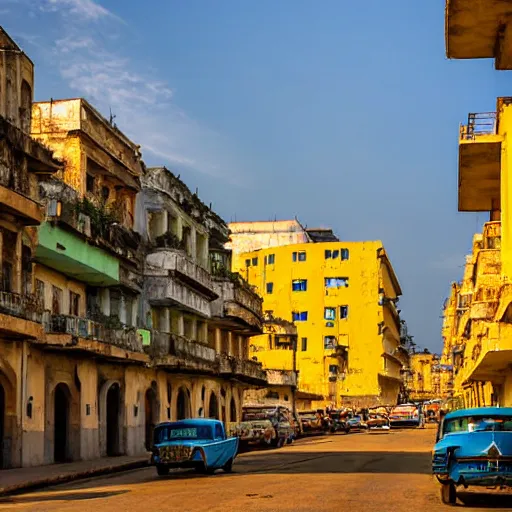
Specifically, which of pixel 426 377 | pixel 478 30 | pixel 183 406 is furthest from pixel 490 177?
pixel 426 377

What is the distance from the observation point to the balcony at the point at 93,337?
30500mm

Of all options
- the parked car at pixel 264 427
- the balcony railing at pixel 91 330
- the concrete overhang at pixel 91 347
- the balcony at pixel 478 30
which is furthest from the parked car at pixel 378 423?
the balcony at pixel 478 30

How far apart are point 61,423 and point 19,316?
7.87 metres

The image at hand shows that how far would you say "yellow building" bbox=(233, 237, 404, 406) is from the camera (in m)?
100

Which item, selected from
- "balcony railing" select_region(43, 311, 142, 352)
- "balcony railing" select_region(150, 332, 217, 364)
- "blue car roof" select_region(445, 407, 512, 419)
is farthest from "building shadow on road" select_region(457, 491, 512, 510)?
"balcony railing" select_region(150, 332, 217, 364)

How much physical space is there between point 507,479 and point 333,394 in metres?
84.8

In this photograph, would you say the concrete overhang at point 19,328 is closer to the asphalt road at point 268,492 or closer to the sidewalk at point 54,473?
the sidewalk at point 54,473

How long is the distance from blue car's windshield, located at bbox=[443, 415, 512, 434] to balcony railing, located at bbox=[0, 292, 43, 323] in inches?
Answer: 491

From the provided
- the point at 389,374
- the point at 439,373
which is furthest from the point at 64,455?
the point at 439,373

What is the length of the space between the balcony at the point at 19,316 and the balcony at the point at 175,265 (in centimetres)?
1313

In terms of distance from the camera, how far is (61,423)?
112ft

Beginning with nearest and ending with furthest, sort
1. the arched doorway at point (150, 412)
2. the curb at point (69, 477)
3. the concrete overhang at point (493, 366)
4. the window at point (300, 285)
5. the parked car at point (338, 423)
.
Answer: the curb at point (69, 477), the concrete overhang at point (493, 366), the arched doorway at point (150, 412), the parked car at point (338, 423), the window at point (300, 285)

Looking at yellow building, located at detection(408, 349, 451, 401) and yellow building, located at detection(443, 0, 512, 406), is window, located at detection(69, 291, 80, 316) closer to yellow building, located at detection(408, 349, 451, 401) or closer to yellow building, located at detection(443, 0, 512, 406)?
yellow building, located at detection(443, 0, 512, 406)

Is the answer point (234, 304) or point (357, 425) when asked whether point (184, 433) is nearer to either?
point (234, 304)
